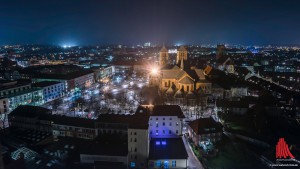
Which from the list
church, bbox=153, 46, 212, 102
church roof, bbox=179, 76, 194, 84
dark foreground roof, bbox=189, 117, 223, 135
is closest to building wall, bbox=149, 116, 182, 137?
dark foreground roof, bbox=189, 117, 223, 135

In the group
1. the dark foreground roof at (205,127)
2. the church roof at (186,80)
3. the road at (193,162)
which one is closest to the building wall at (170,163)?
the road at (193,162)

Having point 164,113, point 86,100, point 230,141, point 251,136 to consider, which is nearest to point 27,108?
point 86,100

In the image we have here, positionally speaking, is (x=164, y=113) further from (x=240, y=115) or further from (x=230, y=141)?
(x=240, y=115)

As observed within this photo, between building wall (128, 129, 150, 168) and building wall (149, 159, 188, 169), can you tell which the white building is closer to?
building wall (128, 129, 150, 168)

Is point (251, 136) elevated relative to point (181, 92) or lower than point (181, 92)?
lower

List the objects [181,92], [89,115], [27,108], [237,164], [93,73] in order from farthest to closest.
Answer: [93,73], [181,92], [89,115], [27,108], [237,164]
